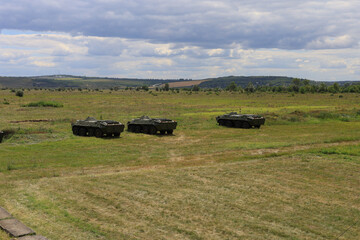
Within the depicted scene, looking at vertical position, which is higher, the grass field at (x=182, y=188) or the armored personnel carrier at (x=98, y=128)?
the armored personnel carrier at (x=98, y=128)

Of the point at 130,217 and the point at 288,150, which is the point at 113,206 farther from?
the point at 288,150

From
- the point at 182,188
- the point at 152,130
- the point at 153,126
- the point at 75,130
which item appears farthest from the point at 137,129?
the point at 182,188

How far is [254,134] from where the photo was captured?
30312 millimetres

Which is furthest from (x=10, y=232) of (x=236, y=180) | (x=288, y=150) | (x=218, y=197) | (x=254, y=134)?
(x=254, y=134)

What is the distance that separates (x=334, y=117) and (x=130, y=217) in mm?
35655

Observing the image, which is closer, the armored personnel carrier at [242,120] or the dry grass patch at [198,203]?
the dry grass patch at [198,203]

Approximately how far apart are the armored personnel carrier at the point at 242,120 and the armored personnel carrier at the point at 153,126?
6.95m

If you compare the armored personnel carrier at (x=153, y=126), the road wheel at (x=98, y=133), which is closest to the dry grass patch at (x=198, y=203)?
the road wheel at (x=98, y=133)

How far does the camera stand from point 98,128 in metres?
27.6

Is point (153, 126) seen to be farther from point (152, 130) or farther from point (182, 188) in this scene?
point (182, 188)

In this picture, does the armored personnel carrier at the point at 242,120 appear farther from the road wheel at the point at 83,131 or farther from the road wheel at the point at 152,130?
the road wheel at the point at 83,131

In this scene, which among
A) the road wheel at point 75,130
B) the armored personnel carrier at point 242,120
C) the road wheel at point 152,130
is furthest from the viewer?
Answer: the armored personnel carrier at point 242,120

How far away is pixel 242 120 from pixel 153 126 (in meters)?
8.78

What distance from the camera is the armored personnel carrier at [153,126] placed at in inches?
1152
